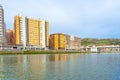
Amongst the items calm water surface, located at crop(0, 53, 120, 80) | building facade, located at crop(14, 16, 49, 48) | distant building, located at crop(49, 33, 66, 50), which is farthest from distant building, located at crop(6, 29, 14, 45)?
calm water surface, located at crop(0, 53, 120, 80)

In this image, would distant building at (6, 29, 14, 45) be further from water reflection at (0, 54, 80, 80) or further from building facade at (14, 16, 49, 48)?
water reflection at (0, 54, 80, 80)

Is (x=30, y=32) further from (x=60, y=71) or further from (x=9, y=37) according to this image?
(x=60, y=71)

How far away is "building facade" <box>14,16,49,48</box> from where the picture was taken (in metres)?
154

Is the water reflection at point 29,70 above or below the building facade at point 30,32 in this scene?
below

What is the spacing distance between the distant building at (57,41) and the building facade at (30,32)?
37.6ft

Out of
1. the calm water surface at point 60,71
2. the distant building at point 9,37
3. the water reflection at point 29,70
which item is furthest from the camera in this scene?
the distant building at point 9,37

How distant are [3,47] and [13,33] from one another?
17.4m

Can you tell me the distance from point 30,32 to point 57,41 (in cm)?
2703

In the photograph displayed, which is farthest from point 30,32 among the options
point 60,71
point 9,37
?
point 60,71

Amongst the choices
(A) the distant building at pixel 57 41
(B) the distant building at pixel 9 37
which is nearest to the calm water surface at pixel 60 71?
(B) the distant building at pixel 9 37

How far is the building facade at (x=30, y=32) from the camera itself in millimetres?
153625

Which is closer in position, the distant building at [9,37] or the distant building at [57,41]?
the distant building at [9,37]

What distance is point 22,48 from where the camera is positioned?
502 feet

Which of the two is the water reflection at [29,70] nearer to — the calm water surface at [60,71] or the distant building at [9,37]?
the calm water surface at [60,71]
